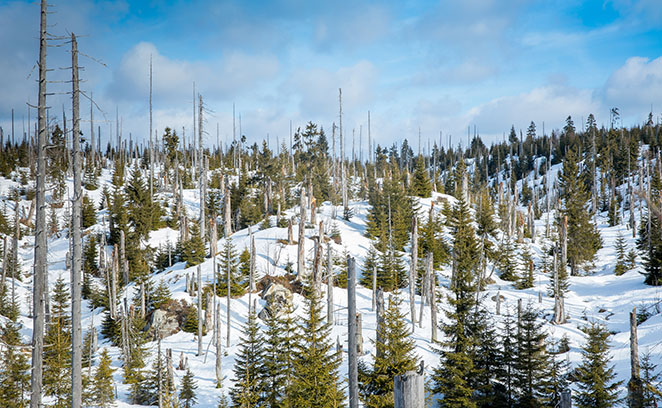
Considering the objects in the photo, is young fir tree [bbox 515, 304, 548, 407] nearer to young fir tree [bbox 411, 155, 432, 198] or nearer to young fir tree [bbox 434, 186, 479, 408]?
young fir tree [bbox 434, 186, 479, 408]

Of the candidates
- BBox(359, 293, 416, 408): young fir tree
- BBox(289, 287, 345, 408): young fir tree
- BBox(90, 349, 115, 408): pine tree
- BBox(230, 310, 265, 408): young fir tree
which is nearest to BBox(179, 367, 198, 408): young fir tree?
BBox(230, 310, 265, 408): young fir tree

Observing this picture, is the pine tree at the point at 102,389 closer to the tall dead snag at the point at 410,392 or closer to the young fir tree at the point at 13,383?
the young fir tree at the point at 13,383

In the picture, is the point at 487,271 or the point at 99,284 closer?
the point at 99,284

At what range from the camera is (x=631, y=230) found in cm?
5469

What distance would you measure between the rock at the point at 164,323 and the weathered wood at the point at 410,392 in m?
32.7

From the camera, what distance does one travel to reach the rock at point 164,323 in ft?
102

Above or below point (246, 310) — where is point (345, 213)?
above

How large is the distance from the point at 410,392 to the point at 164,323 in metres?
33.3

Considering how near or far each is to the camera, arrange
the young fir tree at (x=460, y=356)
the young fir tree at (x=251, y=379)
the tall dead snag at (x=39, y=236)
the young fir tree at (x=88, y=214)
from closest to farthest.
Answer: the tall dead snag at (x=39, y=236)
the young fir tree at (x=460, y=356)
the young fir tree at (x=251, y=379)
the young fir tree at (x=88, y=214)

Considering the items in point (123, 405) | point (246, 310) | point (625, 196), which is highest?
point (625, 196)

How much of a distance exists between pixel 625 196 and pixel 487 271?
134 ft

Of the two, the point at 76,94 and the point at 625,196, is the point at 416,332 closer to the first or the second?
the point at 76,94

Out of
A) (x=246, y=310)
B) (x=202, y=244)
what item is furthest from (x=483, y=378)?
(x=202, y=244)

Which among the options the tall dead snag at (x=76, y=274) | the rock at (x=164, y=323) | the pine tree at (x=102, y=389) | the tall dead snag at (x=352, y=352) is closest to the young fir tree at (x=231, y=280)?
the rock at (x=164, y=323)
